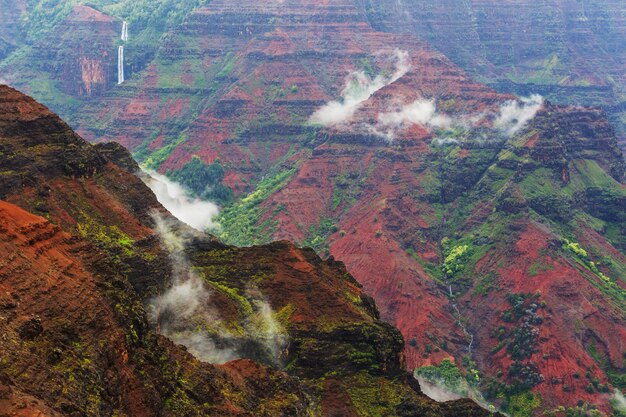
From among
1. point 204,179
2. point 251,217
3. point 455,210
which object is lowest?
point 204,179

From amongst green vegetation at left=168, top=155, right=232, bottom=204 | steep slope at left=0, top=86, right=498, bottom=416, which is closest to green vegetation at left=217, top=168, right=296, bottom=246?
green vegetation at left=168, top=155, right=232, bottom=204

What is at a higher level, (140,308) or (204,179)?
(140,308)

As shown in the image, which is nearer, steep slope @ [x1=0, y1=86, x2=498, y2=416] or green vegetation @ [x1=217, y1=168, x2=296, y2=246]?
steep slope @ [x1=0, y1=86, x2=498, y2=416]

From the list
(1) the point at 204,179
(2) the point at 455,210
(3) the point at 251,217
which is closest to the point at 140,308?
(3) the point at 251,217

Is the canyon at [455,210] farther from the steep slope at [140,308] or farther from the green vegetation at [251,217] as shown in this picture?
the steep slope at [140,308]

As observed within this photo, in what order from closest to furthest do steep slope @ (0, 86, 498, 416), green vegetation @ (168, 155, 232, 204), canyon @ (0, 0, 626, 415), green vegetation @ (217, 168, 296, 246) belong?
1. steep slope @ (0, 86, 498, 416)
2. canyon @ (0, 0, 626, 415)
3. green vegetation @ (217, 168, 296, 246)
4. green vegetation @ (168, 155, 232, 204)

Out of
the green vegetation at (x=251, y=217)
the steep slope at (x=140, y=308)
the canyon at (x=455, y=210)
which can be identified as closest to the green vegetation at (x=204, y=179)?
the canyon at (x=455, y=210)

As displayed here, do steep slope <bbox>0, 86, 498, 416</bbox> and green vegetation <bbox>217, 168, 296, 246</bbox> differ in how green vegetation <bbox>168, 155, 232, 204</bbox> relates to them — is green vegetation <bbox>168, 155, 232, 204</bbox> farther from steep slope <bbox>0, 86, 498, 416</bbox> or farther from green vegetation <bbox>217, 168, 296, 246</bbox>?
steep slope <bbox>0, 86, 498, 416</bbox>

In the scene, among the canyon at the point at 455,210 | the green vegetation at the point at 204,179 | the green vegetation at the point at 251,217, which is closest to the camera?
the canyon at the point at 455,210

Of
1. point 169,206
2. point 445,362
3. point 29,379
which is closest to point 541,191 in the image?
point 445,362

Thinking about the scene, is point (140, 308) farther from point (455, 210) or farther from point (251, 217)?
point (455, 210)
